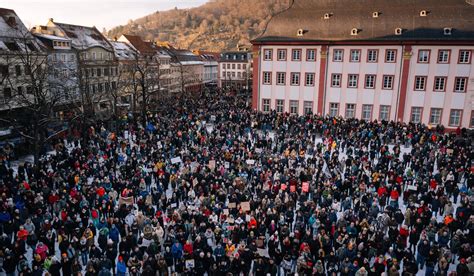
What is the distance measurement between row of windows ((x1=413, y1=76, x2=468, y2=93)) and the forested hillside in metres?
117

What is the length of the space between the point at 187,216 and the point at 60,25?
44.6 meters

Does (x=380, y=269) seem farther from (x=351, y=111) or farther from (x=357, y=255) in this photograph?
(x=351, y=111)

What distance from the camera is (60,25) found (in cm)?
4900

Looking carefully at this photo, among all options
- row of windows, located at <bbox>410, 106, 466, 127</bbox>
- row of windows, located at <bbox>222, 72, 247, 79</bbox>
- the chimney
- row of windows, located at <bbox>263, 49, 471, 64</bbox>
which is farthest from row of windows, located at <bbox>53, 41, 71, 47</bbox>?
row of windows, located at <bbox>222, 72, 247, 79</bbox>

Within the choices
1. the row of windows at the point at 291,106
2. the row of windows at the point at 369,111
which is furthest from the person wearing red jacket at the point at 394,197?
the row of windows at the point at 291,106

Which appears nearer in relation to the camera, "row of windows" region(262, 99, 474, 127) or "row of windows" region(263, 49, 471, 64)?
"row of windows" region(263, 49, 471, 64)

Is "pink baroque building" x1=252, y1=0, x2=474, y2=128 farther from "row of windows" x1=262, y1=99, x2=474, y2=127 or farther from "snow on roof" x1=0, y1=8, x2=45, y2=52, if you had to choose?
"snow on roof" x1=0, y1=8, x2=45, y2=52

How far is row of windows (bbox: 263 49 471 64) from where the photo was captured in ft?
111

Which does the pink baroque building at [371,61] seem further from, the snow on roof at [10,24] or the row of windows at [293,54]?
the snow on roof at [10,24]

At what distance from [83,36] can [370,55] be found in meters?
39.8

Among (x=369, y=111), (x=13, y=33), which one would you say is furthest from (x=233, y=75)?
(x=13, y=33)

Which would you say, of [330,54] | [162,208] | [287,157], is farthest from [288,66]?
[162,208]

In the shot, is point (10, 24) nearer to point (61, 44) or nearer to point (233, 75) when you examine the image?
point (61, 44)

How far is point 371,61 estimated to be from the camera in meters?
37.1
